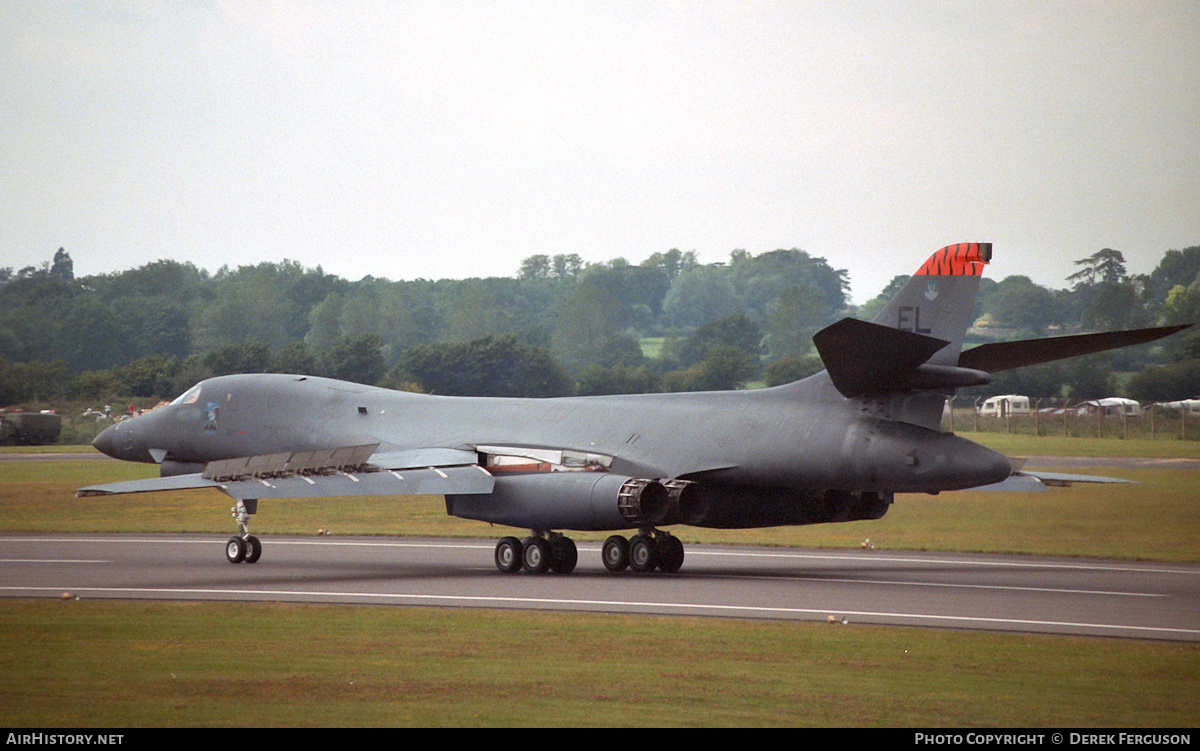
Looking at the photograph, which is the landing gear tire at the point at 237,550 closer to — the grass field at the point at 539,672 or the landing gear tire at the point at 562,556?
the landing gear tire at the point at 562,556

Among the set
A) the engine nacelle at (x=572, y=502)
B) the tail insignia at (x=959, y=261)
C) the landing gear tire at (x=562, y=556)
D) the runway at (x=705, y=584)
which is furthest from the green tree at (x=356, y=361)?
the tail insignia at (x=959, y=261)

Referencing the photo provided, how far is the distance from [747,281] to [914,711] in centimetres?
6227

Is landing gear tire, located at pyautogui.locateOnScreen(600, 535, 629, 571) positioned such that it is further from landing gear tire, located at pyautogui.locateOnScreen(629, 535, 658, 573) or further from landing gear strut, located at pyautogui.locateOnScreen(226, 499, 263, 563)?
landing gear strut, located at pyautogui.locateOnScreen(226, 499, 263, 563)

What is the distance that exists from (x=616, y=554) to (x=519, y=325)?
37.6 meters

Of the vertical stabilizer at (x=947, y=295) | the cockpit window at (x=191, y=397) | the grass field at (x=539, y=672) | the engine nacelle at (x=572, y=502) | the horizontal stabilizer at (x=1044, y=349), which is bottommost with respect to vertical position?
the grass field at (x=539, y=672)

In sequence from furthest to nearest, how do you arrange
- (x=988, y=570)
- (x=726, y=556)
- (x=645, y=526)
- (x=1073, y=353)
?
1. (x=726, y=556)
2. (x=988, y=570)
3. (x=645, y=526)
4. (x=1073, y=353)

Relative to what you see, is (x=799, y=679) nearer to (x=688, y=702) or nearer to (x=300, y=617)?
(x=688, y=702)

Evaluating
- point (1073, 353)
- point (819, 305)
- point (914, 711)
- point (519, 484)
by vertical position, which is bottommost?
point (914, 711)

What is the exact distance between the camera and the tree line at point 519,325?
3716 cm

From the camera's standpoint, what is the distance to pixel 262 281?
193ft

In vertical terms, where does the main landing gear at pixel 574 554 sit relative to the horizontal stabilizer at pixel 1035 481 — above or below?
below

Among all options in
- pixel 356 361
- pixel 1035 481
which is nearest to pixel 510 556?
pixel 1035 481

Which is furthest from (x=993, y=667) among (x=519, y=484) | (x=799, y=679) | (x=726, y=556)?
(x=726, y=556)

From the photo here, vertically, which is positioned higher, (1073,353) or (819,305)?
(819,305)
